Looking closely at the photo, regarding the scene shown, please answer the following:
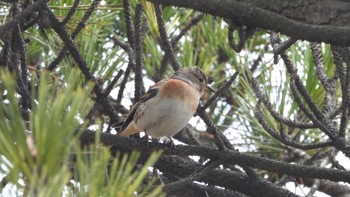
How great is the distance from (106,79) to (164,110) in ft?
1.24

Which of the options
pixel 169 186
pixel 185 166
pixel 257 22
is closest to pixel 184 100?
pixel 185 166

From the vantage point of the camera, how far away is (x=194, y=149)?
2.74 m

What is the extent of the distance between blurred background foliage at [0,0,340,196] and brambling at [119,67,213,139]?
0.59 feet

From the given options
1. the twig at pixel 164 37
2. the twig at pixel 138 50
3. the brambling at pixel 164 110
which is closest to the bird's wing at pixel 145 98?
the brambling at pixel 164 110

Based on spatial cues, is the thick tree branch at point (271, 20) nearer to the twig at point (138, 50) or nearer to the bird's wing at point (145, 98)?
the twig at point (138, 50)

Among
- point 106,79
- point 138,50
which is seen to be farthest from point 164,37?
point 106,79

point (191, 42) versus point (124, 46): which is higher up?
point (191, 42)

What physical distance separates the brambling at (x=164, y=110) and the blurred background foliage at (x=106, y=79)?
0.18 metres

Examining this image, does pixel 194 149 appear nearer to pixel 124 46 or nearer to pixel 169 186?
pixel 169 186

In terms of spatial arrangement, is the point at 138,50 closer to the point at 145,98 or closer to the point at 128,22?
the point at 128,22

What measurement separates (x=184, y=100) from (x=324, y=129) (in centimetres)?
127

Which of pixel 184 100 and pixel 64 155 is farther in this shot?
pixel 184 100

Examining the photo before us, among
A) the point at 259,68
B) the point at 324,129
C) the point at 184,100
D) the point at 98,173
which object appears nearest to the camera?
the point at 98,173

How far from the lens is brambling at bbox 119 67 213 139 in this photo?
147 inches
